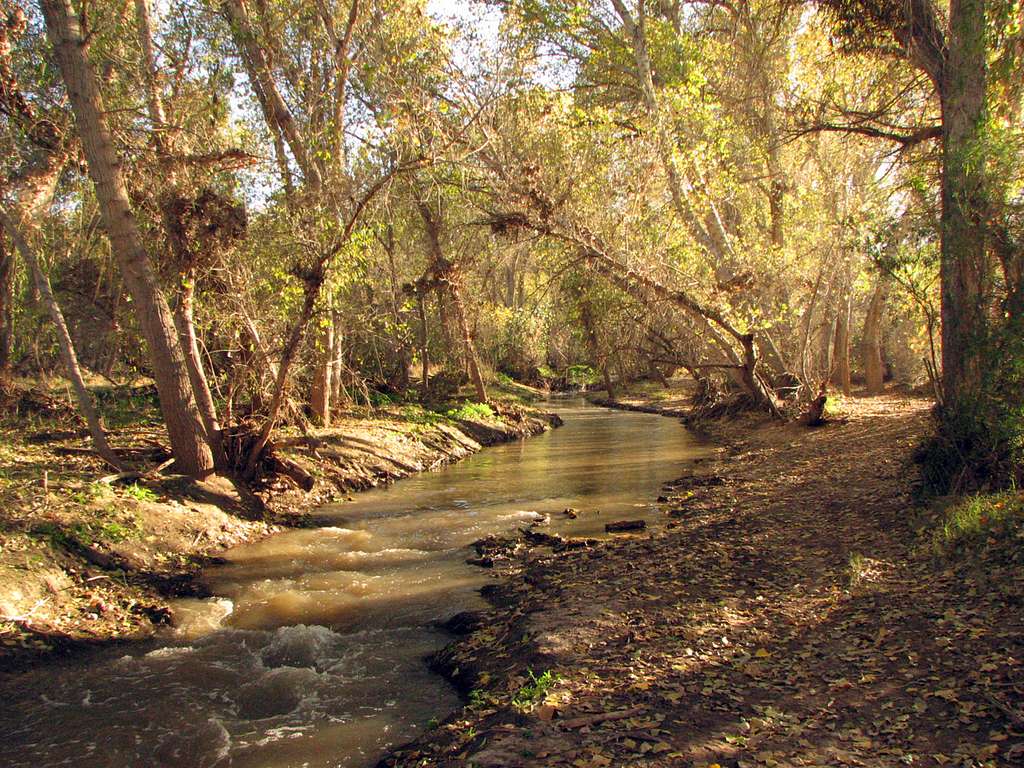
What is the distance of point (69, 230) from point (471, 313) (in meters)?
15.7

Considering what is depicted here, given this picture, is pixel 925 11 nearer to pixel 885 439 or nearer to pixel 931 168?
pixel 931 168

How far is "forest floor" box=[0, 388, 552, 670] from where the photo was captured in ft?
23.9

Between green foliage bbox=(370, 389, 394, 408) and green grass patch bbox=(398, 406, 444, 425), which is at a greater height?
green foliage bbox=(370, 389, 394, 408)

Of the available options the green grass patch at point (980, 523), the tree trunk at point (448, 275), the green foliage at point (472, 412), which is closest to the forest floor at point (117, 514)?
the green foliage at point (472, 412)

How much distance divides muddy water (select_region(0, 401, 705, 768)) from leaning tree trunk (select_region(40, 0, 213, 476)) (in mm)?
2299

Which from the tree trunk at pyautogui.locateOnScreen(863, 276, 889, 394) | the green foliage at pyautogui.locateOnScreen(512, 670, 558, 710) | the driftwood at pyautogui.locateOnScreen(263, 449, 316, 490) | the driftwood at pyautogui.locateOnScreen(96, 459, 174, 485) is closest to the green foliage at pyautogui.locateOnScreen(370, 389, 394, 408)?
the driftwood at pyautogui.locateOnScreen(263, 449, 316, 490)

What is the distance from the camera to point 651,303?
1820 cm

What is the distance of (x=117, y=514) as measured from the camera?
9438 mm

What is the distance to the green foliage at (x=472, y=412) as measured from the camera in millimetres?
23906

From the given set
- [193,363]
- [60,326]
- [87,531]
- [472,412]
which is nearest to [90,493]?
[87,531]

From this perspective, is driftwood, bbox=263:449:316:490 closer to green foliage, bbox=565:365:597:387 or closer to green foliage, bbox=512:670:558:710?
green foliage, bbox=512:670:558:710

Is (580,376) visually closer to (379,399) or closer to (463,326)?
(463,326)

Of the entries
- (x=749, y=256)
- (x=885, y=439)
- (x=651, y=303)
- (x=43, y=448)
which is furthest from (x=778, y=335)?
(x=43, y=448)

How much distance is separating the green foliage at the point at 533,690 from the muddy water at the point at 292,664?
72 centimetres
